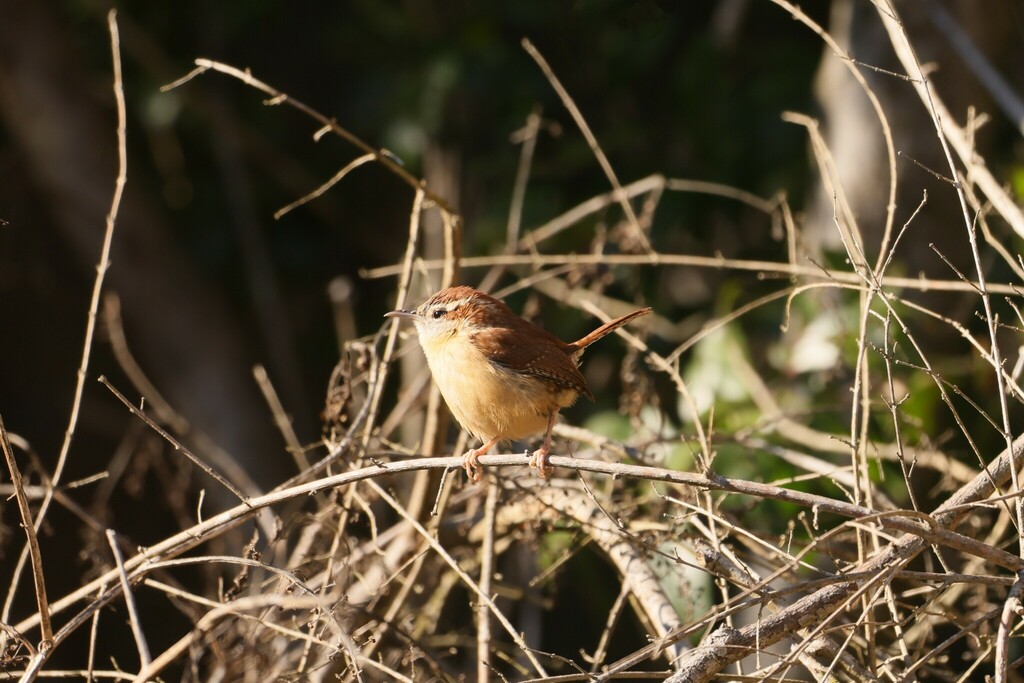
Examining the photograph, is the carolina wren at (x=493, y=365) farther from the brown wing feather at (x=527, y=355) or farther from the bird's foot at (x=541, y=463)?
the bird's foot at (x=541, y=463)

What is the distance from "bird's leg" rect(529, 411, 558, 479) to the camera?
2577mm

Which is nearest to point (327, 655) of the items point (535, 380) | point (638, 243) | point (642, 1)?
point (535, 380)

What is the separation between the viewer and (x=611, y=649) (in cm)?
699

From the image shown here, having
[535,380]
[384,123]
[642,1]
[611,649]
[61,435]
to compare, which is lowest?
[611,649]

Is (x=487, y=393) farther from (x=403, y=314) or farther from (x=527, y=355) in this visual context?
(x=403, y=314)

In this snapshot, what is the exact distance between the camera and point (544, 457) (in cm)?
254

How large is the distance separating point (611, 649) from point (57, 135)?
4596 millimetres

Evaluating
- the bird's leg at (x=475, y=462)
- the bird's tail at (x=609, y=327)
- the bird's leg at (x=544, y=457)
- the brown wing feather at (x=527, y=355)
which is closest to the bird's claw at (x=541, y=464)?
the bird's leg at (x=544, y=457)

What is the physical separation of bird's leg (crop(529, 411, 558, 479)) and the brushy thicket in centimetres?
5

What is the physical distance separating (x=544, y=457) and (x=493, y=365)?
844 millimetres

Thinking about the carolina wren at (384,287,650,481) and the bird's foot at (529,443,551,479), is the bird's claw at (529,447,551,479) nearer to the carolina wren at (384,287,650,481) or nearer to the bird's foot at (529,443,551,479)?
the bird's foot at (529,443,551,479)

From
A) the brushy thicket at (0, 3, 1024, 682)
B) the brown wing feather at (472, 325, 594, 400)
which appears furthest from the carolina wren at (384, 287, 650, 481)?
the brushy thicket at (0, 3, 1024, 682)

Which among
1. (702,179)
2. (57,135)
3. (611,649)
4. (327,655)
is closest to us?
(327,655)

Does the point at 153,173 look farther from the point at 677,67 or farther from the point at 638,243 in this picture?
the point at 638,243
